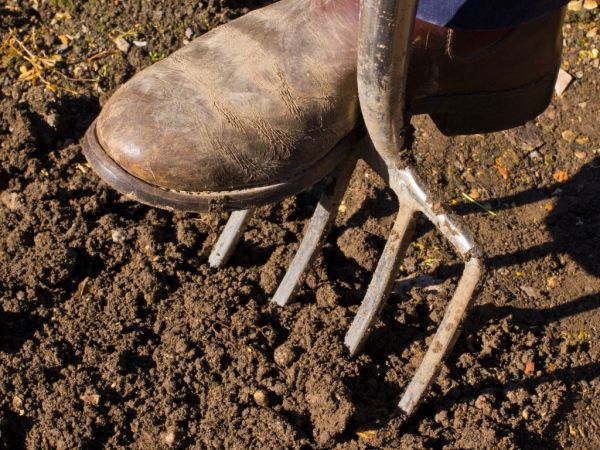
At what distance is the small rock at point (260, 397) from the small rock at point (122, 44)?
1458 millimetres

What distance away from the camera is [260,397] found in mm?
2371

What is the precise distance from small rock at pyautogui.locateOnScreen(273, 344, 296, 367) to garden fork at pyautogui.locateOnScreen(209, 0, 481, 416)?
158mm

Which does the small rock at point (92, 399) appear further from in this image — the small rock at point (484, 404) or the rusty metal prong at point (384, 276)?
the small rock at point (484, 404)

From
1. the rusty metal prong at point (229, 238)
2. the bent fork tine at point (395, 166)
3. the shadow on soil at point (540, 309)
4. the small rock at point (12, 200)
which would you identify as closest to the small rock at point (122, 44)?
the small rock at point (12, 200)

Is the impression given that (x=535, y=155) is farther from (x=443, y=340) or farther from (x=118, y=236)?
(x=118, y=236)

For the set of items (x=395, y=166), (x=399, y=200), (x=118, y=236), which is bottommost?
(x=118, y=236)

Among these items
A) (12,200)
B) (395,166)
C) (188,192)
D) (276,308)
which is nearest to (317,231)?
(276,308)

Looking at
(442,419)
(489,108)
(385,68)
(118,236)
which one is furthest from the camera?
(118,236)

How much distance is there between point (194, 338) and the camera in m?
2.49

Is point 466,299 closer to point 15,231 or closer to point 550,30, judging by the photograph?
point 550,30

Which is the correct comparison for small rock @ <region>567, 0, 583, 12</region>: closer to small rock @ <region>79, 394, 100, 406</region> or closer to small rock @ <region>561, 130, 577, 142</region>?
small rock @ <region>561, 130, 577, 142</region>

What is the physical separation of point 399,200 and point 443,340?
1.21 ft

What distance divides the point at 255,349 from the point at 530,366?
78 cm

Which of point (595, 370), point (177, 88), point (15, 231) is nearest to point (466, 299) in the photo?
point (595, 370)
